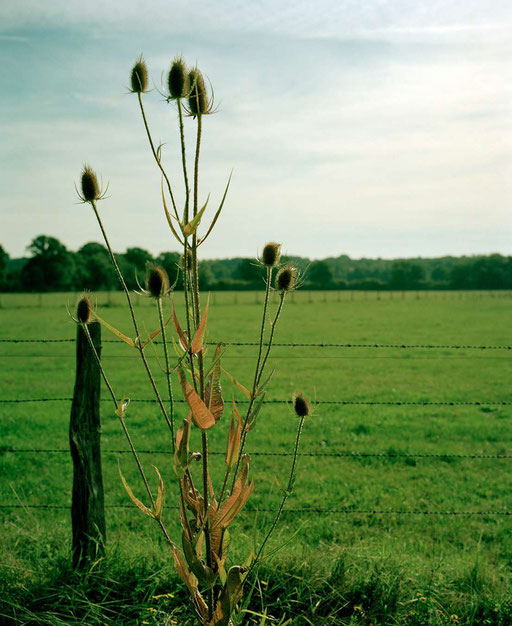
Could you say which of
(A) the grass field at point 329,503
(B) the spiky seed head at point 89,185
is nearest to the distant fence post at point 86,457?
(A) the grass field at point 329,503

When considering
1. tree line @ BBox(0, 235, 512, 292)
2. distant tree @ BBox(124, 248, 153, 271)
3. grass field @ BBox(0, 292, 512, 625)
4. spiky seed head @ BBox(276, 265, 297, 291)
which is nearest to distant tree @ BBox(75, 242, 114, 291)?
tree line @ BBox(0, 235, 512, 292)

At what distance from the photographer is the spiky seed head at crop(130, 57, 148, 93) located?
2.37 meters

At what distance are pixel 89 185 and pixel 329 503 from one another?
5.06 metres

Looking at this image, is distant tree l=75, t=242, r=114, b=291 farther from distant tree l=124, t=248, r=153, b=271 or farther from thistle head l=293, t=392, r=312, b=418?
thistle head l=293, t=392, r=312, b=418

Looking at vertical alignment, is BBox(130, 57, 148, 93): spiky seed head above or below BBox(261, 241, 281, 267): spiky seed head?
above

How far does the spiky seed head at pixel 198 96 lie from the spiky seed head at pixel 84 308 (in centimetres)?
97

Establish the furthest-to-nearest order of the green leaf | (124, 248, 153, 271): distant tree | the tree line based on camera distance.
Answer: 1. the tree line
2. (124, 248, 153, 271): distant tree
3. the green leaf

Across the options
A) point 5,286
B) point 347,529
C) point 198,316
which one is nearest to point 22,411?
point 347,529

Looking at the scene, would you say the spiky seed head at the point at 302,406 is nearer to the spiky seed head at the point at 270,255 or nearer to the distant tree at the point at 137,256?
the spiky seed head at the point at 270,255

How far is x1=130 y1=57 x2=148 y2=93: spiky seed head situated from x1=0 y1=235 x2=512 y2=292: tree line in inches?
1999

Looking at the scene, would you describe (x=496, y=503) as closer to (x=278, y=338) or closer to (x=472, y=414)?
(x=472, y=414)

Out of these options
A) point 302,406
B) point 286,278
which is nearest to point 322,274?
point 302,406

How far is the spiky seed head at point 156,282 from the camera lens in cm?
238

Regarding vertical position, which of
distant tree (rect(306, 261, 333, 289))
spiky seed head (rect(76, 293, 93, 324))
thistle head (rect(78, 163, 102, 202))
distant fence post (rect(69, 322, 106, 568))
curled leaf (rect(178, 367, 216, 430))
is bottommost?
distant fence post (rect(69, 322, 106, 568))
